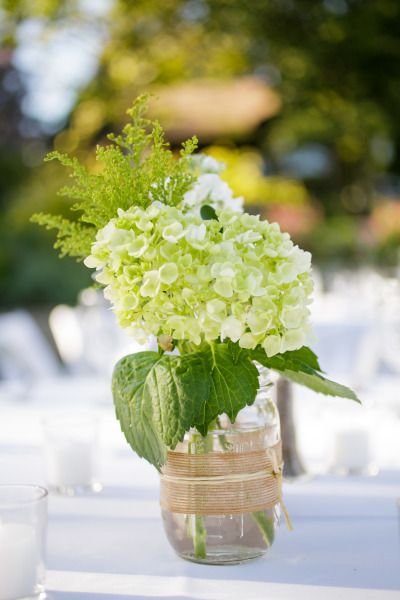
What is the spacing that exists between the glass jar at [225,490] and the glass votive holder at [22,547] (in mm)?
223

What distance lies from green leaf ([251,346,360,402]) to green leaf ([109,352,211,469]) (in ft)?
0.36

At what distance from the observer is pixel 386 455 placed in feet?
6.93

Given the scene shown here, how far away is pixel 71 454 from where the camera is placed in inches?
71.7

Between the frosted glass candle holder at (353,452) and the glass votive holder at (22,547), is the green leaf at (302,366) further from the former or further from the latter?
the frosted glass candle holder at (353,452)

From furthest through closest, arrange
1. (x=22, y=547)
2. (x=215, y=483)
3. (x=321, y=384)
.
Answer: (x=321, y=384), (x=215, y=483), (x=22, y=547)

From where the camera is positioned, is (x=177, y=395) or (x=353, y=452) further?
(x=353, y=452)

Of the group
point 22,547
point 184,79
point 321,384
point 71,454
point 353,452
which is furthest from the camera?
point 184,79

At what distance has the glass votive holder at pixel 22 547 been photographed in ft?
4.02

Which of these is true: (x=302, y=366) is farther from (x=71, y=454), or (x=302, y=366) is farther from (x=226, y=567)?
(x=71, y=454)

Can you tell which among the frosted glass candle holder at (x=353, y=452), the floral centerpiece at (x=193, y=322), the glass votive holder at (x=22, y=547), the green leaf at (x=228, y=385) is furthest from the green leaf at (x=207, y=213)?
the frosted glass candle holder at (x=353, y=452)

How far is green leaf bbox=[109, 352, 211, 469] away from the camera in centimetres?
128

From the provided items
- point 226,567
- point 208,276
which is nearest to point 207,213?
point 208,276

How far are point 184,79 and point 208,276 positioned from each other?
11.5 meters

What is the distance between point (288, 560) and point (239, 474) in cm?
19
